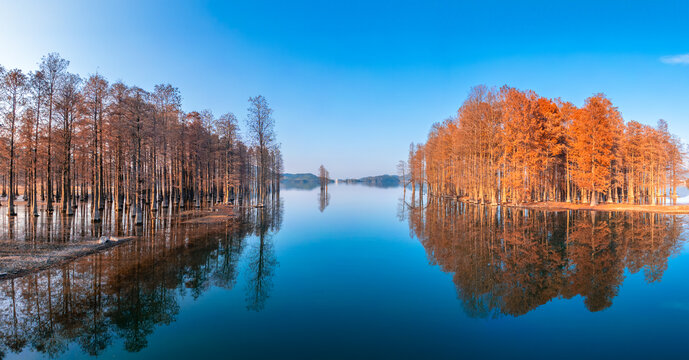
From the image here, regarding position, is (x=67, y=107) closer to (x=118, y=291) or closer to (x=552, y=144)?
→ (x=118, y=291)

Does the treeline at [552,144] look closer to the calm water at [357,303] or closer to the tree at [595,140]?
the tree at [595,140]

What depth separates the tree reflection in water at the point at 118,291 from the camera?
249 inches

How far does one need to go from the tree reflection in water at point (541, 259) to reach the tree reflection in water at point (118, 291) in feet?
25.9

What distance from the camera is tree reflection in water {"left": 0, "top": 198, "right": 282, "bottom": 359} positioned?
634cm

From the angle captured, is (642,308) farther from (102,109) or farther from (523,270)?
(102,109)

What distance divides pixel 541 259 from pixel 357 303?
9587 millimetres

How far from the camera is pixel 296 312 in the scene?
306 inches

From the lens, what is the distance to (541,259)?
12.3 m

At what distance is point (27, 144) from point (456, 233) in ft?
136

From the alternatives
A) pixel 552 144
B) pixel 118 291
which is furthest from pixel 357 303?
pixel 552 144

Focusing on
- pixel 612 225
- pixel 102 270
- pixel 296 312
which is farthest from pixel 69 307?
pixel 612 225

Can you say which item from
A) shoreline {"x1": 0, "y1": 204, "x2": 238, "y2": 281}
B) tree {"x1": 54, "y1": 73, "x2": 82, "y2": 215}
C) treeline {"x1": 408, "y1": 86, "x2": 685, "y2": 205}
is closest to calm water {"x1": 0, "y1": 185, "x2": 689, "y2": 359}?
shoreline {"x1": 0, "y1": 204, "x2": 238, "y2": 281}

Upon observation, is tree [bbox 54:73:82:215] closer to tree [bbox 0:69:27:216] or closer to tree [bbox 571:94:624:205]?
tree [bbox 0:69:27:216]

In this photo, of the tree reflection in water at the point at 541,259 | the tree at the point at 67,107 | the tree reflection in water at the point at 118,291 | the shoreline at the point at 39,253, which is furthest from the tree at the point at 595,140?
the tree at the point at 67,107
